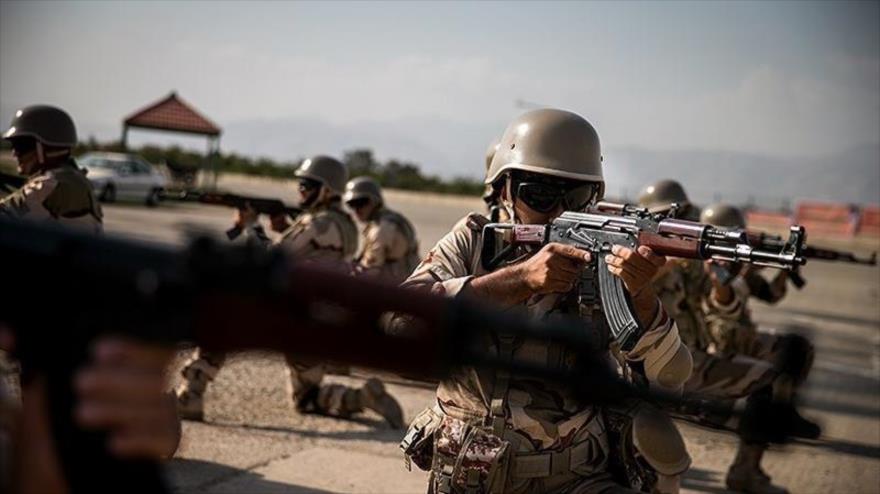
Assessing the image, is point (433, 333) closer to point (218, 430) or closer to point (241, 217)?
point (218, 430)

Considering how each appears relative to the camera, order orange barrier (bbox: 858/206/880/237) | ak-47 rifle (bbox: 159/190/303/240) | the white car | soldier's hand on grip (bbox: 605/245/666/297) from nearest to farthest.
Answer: soldier's hand on grip (bbox: 605/245/666/297)
ak-47 rifle (bbox: 159/190/303/240)
the white car
orange barrier (bbox: 858/206/880/237)

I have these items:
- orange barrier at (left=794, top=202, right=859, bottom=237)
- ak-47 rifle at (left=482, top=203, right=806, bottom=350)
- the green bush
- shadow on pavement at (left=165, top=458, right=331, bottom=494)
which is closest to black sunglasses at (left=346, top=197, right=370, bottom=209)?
shadow on pavement at (left=165, top=458, right=331, bottom=494)

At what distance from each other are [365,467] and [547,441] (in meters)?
3.41

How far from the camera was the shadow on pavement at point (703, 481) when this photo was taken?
7.18 meters

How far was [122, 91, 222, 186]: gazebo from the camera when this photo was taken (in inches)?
1405

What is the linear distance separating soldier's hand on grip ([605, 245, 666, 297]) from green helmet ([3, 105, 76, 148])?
3521mm

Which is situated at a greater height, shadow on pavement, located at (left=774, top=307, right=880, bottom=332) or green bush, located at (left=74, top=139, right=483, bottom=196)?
shadow on pavement, located at (left=774, top=307, right=880, bottom=332)

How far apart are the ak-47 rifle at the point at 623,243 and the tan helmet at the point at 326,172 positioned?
192 inches

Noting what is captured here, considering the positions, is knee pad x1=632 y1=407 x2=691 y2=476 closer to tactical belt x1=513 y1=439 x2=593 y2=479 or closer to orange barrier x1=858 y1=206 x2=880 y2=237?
tactical belt x1=513 y1=439 x2=593 y2=479

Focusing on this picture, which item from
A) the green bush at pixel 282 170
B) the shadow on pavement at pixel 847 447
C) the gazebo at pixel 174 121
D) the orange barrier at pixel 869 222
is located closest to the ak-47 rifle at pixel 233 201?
the shadow on pavement at pixel 847 447

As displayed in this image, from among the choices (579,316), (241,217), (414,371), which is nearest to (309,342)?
(414,371)

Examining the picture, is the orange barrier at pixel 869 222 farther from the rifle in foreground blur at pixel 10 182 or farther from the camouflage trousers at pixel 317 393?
the rifle in foreground blur at pixel 10 182

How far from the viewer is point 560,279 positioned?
3455mm

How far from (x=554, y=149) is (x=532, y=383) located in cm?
85
